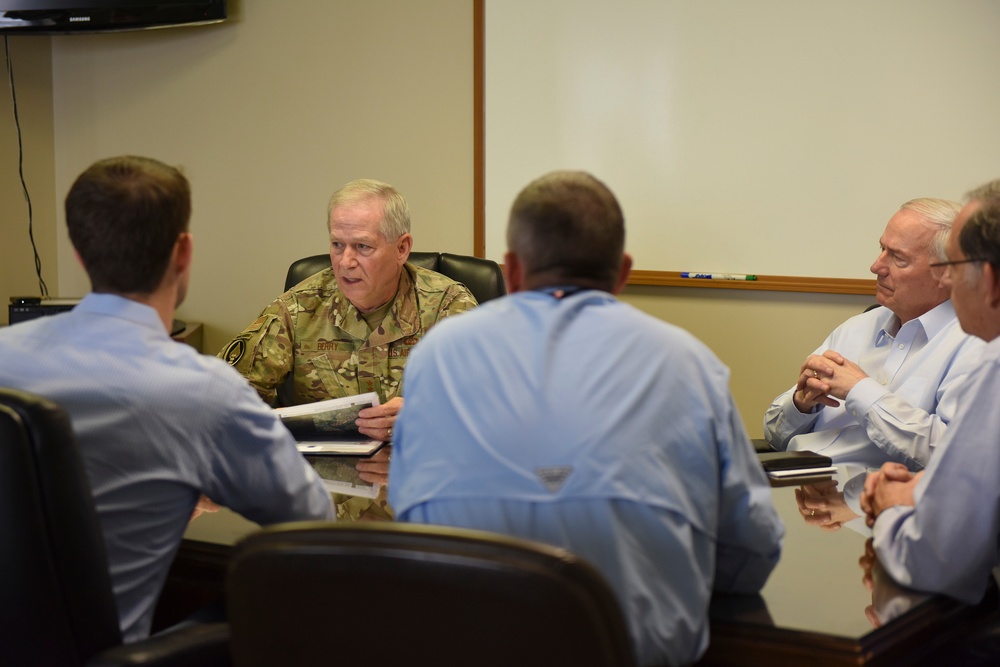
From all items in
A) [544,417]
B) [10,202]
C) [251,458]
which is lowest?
[251,458]

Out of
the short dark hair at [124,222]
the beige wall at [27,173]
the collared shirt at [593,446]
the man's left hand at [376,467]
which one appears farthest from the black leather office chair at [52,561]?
the beige wall at [27,173]

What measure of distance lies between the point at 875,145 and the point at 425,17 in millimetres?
1753

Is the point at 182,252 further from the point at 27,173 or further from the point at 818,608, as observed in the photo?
the point at 27,173

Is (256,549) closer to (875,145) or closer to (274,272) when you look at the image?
(875,145)

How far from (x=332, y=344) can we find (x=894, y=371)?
1.46 metres

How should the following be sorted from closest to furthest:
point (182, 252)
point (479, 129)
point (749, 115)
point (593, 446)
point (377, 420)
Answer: point (593, 446), point (182, 252), point (377, 420), point (749, 115), point (479, 129)

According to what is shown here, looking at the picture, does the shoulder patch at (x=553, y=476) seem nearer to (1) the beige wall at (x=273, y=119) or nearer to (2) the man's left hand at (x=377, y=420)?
(2) the man's left hand at (x=377, y=420)

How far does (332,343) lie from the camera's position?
107 inches

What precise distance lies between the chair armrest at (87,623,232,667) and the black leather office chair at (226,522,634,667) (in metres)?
0.31

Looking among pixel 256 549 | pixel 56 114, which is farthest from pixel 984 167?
pixel 56 114

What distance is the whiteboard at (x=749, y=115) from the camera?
10.9 ft

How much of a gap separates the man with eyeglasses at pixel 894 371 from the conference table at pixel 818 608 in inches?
24.4

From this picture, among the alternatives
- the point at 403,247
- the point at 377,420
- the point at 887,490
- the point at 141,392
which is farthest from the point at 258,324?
the point at 887,490

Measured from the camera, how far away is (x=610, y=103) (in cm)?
369
